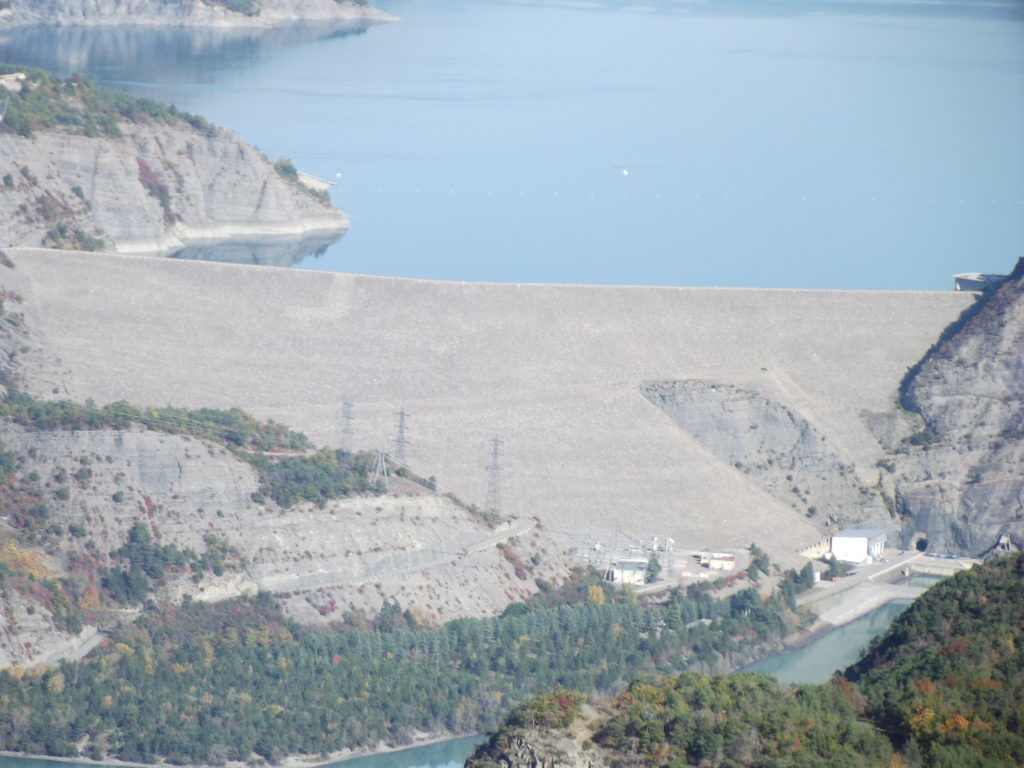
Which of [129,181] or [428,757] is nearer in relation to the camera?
[428,757]

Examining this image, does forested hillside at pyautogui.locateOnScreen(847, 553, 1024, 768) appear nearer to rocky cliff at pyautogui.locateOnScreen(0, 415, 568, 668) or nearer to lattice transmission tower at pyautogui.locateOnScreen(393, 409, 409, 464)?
rocky cliff at pyautogui.locateOnScreen(0, 415, 568, 668)

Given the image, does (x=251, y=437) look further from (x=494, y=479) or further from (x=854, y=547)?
(x=854, y=547)

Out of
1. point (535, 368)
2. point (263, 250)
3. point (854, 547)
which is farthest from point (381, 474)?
point (263, 250)

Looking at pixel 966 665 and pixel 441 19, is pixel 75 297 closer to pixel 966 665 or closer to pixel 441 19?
pixel 966 665

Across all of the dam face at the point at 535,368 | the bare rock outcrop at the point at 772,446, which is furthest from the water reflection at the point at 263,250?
the bare rock outcrop at the point at 772,446

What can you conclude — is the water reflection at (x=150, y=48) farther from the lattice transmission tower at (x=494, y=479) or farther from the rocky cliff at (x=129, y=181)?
the lattice transmission tower at (x=494, y=479)

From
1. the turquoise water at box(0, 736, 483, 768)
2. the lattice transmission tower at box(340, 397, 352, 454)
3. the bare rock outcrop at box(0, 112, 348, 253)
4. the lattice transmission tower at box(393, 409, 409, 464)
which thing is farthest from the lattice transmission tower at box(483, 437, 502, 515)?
the bare rock outcrop at box(0, 112, 348, 253)

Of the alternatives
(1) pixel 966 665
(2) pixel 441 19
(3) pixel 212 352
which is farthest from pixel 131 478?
(2) pixel 441 19
